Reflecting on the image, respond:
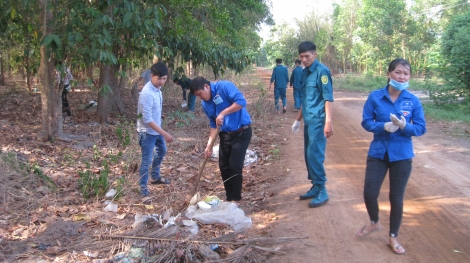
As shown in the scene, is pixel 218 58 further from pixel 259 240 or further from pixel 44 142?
pixel 259 240

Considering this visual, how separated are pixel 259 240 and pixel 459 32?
11.6 meters

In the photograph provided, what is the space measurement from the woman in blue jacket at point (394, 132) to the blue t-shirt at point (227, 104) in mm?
1561

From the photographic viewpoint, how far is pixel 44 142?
7.80 metres

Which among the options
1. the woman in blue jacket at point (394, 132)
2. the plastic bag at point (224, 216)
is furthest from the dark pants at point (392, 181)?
the plastic bag at point (224, 216)

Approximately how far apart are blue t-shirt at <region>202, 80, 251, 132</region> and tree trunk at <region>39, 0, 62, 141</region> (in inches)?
159

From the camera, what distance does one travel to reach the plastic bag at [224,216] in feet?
14.3

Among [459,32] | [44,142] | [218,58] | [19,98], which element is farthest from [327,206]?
[19,98]

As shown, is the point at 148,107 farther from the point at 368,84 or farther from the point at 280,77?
the point at 368,84

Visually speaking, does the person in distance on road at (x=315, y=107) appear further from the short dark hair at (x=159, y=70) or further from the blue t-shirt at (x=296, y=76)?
the blue t-shirt at (x=296, y=76)

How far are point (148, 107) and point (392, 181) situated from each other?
2.84m

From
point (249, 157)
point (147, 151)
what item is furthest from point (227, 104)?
point (249, 157)

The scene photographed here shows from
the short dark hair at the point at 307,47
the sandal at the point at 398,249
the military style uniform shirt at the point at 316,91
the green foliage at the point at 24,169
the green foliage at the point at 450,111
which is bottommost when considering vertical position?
the sandal at the point at 398,249

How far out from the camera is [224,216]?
439 cm

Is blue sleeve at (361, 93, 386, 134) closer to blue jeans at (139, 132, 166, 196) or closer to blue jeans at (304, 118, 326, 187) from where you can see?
blue jeans at (304, 118, 326, 187)
